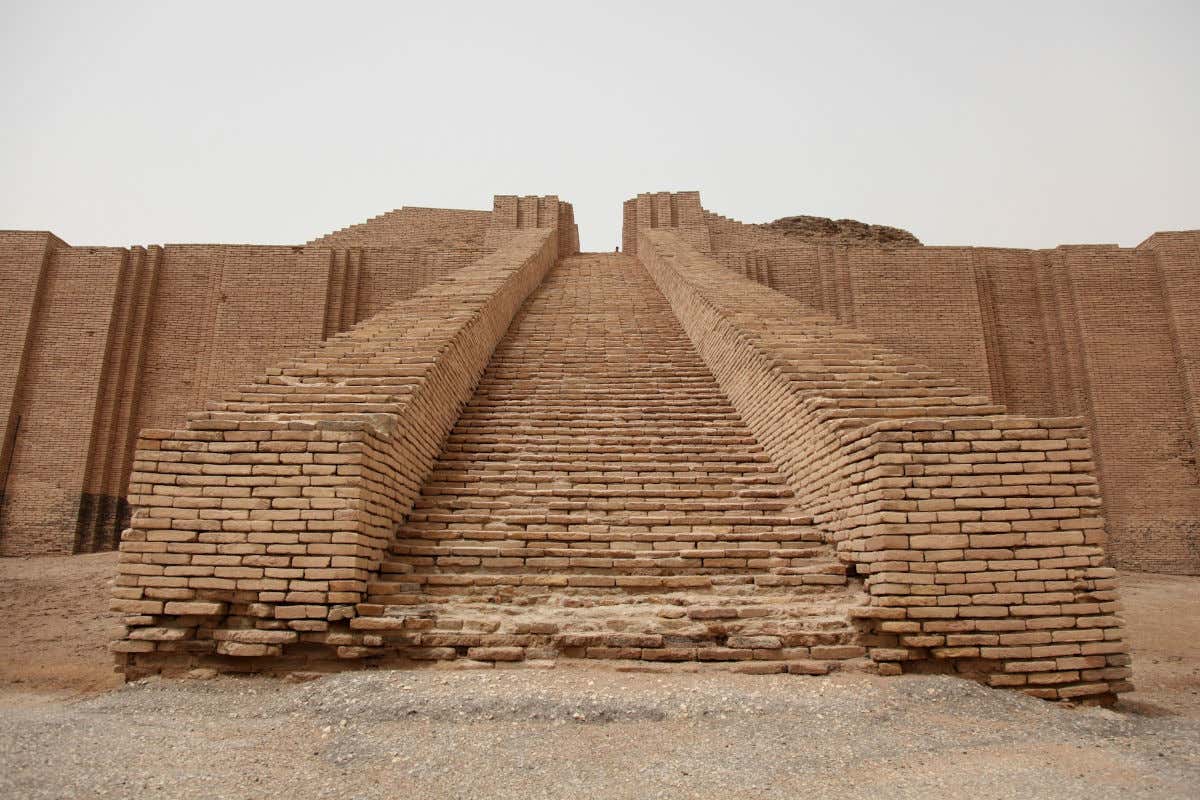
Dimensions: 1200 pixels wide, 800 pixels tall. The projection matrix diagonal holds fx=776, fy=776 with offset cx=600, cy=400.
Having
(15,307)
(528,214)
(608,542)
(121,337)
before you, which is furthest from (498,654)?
(528,214)

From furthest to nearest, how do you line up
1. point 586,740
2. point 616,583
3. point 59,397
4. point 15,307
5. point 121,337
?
1. point 121,337
2. point 15,307
3. point 59,397
4. point 616,583
5. point 586,740

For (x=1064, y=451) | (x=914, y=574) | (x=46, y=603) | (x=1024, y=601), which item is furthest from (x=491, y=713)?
(x=46, y=603)

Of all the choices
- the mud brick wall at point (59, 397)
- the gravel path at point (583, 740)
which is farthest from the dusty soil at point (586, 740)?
the mud brick wall at point (59, 397)

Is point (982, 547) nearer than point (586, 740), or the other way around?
point (586, 740)

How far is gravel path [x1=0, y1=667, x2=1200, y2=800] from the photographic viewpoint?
2.08m

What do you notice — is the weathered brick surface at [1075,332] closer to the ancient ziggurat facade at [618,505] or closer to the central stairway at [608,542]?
the ancient ziggurat facade at [618,505]

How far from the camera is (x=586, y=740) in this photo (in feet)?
7.72

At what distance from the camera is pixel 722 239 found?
12844 millimetres

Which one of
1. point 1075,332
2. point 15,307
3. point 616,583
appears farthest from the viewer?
point 1075,332

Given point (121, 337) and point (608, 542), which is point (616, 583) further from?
point (121, 337)

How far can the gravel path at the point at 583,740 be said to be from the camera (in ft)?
6.81

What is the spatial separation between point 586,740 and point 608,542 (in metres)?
1.40

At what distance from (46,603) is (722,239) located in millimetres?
10203

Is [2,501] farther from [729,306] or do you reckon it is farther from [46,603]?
[729,306]
